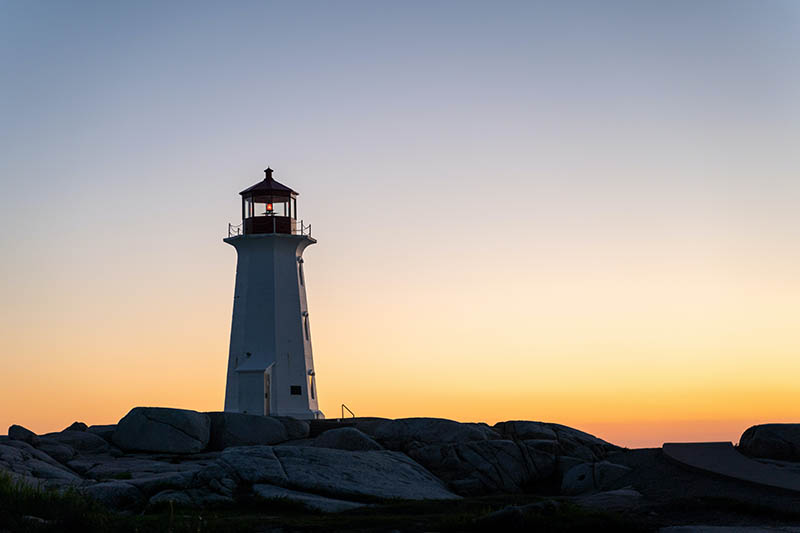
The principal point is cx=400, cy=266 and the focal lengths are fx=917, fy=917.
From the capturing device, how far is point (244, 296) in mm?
40094

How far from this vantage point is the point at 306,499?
19.1 m

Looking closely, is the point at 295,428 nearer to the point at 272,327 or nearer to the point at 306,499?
the point at 272,327

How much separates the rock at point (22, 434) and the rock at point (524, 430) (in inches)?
635

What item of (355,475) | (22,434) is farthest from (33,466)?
(355,475)

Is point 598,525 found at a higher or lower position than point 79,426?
lower

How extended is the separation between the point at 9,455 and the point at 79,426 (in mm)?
11312

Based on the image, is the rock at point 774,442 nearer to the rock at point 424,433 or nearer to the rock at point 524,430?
the rock at point 524,430

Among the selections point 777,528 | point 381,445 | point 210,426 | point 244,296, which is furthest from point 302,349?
point 777,528

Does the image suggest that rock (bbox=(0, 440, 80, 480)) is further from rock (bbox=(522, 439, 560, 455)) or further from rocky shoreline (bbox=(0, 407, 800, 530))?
rock (bbox=(522, 439, 560, 455))

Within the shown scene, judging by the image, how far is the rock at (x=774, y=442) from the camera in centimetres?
2878

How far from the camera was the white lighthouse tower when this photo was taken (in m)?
38.9

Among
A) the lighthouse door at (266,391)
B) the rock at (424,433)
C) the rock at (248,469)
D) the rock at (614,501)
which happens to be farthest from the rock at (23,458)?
the rock at (614,501)

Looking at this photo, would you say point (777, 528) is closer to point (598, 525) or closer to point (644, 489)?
point (598, 525)

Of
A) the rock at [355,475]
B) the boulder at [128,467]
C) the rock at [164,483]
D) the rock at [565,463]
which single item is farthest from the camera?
the rock at [565,463]
